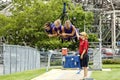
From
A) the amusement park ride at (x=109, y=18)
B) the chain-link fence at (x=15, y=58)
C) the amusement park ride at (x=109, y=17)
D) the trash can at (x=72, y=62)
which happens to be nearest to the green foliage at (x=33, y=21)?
the chain-link fence at (x=15, y=58)

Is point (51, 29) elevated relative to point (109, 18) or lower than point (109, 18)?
lower

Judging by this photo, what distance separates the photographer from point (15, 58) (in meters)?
28.9

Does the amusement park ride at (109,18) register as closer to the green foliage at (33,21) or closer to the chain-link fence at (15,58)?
the green foliage at (33,21)

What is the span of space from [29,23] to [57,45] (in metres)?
3.62

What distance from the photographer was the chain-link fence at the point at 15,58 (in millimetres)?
26516

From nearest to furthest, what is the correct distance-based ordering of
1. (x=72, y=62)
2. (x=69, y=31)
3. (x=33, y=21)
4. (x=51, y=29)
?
1. (x=51, y=29)
2. (x=69, y=31)
3. (x=72, y=62)
4. (x=33, y=21)

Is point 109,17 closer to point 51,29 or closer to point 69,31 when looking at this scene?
point 69,31

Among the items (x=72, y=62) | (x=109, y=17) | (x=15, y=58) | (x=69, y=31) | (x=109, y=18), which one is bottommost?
(x=72, y=62)

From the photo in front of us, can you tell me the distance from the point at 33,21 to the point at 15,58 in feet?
52.0

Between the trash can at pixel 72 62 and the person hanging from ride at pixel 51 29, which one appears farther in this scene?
the trash can at pixel 72 62

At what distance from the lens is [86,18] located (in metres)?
48.1

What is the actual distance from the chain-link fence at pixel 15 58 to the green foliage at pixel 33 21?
8.31 m

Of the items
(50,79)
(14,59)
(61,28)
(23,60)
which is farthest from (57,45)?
(61,28)

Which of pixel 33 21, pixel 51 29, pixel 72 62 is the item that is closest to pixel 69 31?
pixel 51 29
